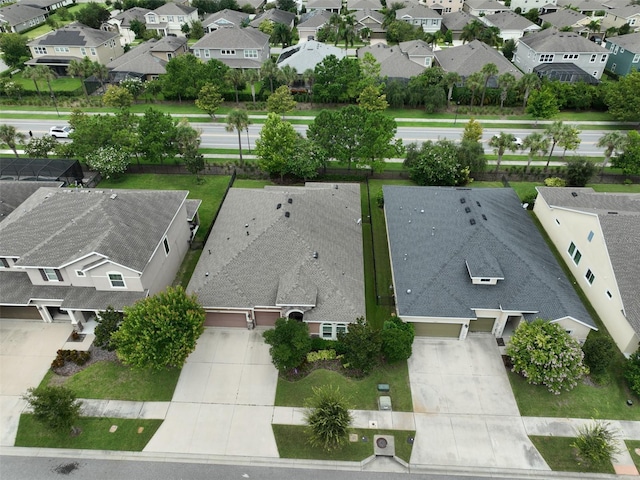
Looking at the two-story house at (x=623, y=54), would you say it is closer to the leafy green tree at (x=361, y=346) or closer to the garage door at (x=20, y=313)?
the leafy green tree at (x=361, y=346)

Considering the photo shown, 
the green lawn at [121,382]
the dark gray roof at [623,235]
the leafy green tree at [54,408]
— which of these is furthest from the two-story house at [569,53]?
the leafy green tree at [54,408]

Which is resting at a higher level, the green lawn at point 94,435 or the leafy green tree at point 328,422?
the leafy green tree at point 328,422

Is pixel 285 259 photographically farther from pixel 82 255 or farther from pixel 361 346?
pixel 82 255

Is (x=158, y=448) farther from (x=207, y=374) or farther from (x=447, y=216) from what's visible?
(x=447, y=216)

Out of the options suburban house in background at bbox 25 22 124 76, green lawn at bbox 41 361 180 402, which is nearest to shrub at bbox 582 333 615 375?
green lawn at bbox 41 361 180 402

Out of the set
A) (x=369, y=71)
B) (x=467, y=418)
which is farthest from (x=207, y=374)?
(x=369, y=71)

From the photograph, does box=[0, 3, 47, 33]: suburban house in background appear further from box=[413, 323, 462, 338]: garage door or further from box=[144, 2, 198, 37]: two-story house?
box=[413, 323, 462, 338]: garage door
